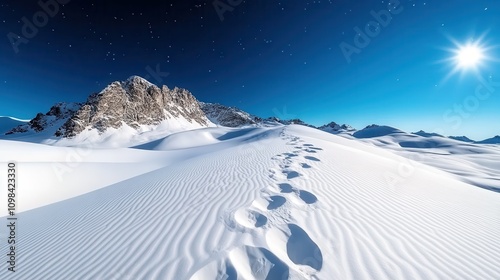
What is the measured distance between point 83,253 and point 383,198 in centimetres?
555

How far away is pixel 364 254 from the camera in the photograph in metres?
2.29

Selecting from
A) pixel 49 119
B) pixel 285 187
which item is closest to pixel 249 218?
pixel 285 187

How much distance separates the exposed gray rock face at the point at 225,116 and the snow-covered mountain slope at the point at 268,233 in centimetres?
12921

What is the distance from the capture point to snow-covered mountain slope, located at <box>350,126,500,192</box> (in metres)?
13.9

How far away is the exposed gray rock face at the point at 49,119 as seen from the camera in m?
63.2

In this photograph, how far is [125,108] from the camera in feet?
194

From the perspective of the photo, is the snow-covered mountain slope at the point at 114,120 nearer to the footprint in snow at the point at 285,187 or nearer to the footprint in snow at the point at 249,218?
the footprint in snow at the point at 285,187

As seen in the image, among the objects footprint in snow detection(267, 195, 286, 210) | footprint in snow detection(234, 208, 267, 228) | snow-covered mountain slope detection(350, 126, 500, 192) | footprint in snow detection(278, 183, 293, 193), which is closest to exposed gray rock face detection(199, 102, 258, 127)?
snow-covered mountain slope detection(350, 126, 500, 192)

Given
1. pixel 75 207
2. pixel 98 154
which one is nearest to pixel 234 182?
pixel 75 207

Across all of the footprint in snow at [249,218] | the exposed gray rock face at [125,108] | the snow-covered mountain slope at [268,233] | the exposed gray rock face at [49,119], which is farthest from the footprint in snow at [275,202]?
the exposed gray rock face at [49,119]

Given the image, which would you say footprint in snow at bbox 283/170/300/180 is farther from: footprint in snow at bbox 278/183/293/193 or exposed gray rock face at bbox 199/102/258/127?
→ exposed gray rock face at bbox 199/102/258/127

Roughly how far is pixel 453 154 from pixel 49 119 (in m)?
109

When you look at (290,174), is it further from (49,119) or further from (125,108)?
(49,119)

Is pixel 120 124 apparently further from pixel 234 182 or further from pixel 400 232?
pixel 400 232
